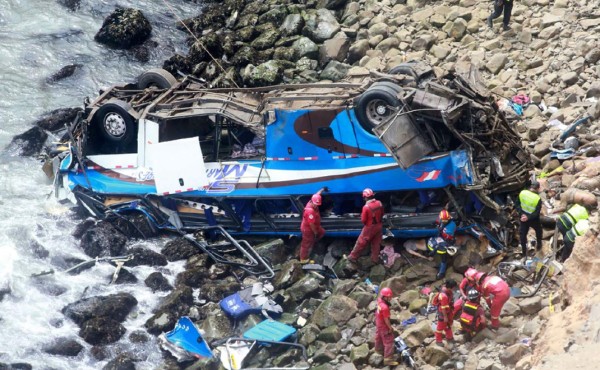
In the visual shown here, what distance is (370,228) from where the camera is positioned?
12312 millimetres

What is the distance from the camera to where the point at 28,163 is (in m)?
16.6

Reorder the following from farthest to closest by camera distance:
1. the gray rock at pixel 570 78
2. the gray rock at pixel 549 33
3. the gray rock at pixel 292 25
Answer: the gray rock at pixel 292 25 < the gray rock at pixel 549 33 < the gray rock at pixel 570 78

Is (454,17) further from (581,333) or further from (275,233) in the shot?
(581,333)

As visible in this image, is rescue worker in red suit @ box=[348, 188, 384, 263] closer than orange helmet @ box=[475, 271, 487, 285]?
No

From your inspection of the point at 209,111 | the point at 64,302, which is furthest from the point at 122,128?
the point at 64,302

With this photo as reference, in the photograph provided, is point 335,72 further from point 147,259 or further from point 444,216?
point 444,216

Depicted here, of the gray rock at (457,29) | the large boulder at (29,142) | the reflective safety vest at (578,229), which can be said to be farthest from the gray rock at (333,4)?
the reflective safety vest at (578,229)

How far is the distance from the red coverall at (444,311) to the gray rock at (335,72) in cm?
775

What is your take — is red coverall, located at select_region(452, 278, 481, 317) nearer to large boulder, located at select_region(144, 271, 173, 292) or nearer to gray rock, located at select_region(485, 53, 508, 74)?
large boulder, located at select_region(144, 271, 173, 292)

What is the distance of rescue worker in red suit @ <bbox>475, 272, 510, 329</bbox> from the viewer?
1032cm

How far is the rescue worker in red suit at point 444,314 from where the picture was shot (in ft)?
34.1

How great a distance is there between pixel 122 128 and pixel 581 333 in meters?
8.44

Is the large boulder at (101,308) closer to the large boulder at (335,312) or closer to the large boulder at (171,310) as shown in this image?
the large boulder at (171,310)

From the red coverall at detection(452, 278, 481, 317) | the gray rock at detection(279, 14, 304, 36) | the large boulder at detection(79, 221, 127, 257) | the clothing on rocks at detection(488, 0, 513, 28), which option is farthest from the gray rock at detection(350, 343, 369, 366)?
the gray rock at detection(279, 14, 304, 36)
